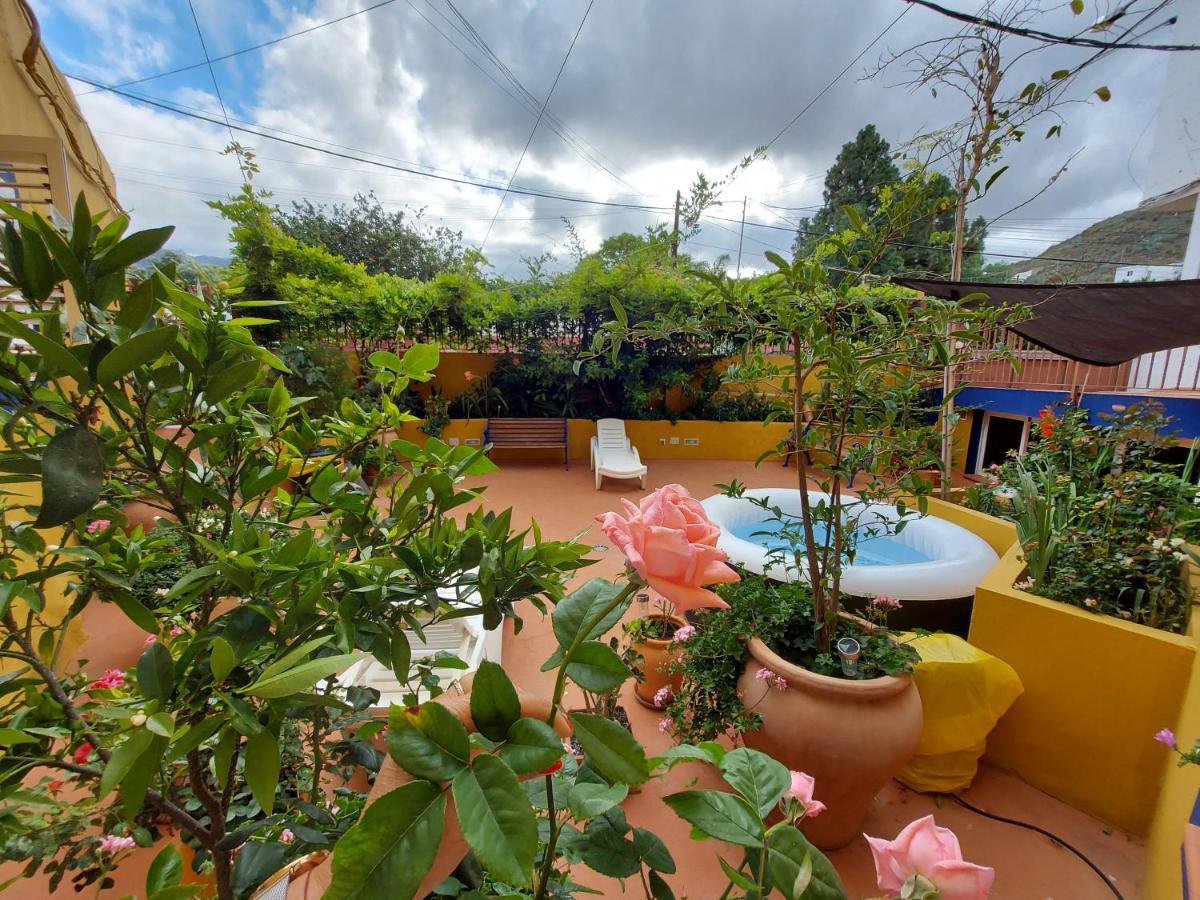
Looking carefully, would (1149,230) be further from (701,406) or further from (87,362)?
(87,362)

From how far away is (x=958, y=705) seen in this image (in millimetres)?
1766

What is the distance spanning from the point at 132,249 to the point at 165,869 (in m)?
0.65

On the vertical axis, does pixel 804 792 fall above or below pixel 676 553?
below

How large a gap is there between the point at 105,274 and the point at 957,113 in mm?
5404

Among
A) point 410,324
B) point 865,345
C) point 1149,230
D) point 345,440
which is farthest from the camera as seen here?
point 1149,230

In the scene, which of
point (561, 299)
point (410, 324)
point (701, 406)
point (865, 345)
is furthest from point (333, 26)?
point (865, 345)

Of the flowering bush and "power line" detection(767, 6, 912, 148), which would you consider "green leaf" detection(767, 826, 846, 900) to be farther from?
"power line" detection(767, 6, 912, 148)

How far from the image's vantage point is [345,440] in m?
0.75

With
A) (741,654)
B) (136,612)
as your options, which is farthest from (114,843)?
(741,654)

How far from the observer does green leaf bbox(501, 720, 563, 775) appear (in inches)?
13.4

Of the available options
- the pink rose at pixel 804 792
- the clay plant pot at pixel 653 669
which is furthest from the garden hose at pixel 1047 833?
the pink rose at pixel 804 792

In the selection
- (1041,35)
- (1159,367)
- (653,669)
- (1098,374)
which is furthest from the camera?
(1098,374)

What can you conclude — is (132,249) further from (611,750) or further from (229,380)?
(611,750)

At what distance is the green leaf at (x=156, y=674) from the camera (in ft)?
1.29
